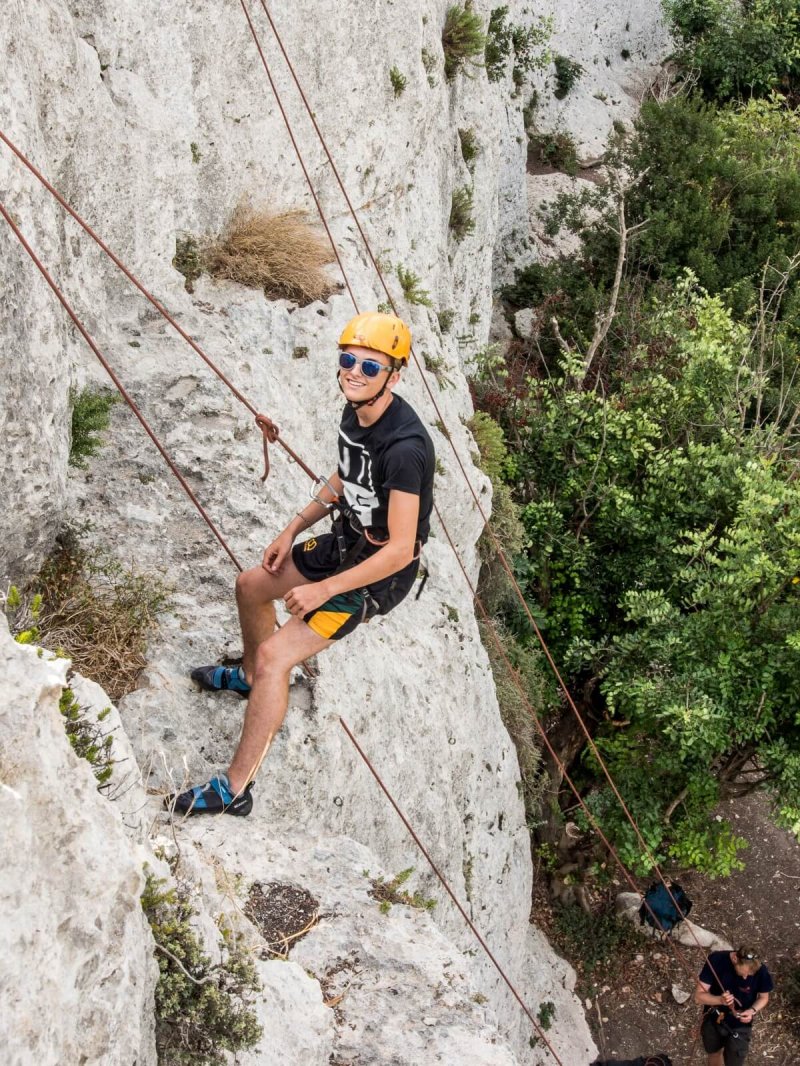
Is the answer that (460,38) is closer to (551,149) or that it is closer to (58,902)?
(551,149)

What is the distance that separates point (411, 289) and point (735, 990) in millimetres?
8243

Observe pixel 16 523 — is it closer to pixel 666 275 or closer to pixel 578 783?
pixel 578 783

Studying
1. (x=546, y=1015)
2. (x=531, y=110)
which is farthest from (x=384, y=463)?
(x=531, y=110)

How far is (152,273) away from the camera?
714 centimetres

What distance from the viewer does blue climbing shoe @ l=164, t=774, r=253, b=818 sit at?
4.48 metres

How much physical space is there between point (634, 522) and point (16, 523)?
8345 mm

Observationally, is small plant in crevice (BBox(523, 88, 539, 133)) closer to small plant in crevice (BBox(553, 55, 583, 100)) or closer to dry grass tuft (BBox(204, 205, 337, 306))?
small plant in crevice (BBox(553, 55, 583, 100))

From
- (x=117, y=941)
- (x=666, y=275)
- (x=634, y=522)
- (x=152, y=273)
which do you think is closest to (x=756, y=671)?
(x=634, y=522)

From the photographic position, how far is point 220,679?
5176 millimetres

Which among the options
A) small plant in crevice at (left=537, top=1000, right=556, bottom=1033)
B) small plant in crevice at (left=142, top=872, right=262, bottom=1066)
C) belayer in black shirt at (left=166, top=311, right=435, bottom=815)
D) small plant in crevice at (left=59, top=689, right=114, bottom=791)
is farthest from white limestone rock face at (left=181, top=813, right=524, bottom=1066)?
small plant in crevice at (left=537, top=1000, right=556, bottom=1033)

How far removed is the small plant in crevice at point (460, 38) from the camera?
12.3 meters

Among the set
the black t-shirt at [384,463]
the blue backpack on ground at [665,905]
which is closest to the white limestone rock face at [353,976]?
the black t-shirt at [384,463]

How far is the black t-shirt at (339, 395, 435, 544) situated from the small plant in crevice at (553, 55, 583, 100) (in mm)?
22619

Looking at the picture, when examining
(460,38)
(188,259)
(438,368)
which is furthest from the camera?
(460,38)
